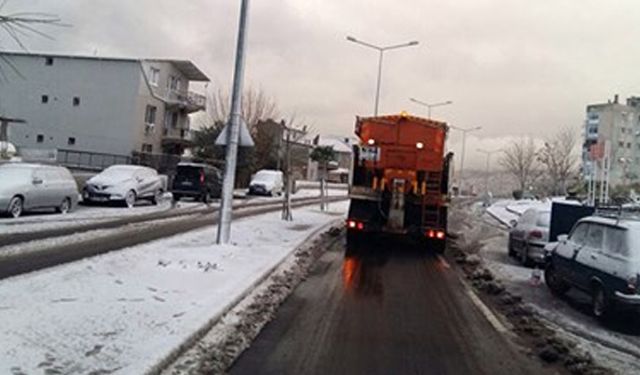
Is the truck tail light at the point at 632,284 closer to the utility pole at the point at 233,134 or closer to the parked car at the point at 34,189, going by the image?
the utility pole at the point at 233,134

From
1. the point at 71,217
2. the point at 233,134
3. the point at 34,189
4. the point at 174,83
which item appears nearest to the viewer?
the point at 233,134

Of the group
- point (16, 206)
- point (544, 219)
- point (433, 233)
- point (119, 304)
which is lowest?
point (119, 304)

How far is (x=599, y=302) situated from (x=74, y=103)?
49206mm

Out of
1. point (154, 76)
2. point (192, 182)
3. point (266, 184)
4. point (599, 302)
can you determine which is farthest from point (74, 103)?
point (599, 302)

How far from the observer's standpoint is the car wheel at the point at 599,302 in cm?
1012

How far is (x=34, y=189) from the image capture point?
67.9ft

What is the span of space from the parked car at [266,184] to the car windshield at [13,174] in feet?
84.0

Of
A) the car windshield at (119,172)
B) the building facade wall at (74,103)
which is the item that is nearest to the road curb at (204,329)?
the car windshield at (119,172)

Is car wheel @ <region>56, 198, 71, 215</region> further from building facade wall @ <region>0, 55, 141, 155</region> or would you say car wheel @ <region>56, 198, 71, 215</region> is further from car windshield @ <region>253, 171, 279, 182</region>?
building facade wall @ <region>0, 55, 141, 155</region>

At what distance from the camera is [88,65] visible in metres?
53.4

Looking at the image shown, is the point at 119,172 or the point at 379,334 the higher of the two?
the point at 119,172

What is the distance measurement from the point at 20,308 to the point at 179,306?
177 cm

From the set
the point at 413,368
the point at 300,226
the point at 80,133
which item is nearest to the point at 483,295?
the point at 413,368

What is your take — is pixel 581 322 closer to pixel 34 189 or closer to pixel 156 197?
pixel 34 189
